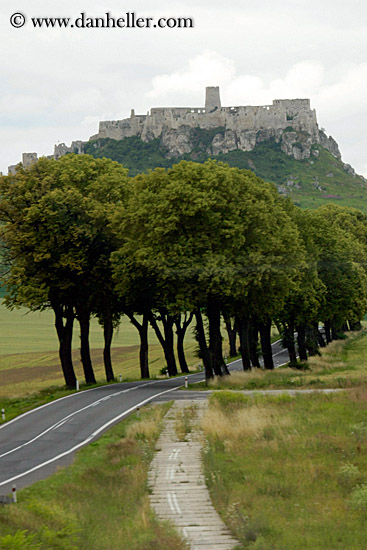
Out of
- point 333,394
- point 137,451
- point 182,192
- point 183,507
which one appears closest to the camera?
point 183,507

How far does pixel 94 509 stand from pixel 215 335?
29.8 metres

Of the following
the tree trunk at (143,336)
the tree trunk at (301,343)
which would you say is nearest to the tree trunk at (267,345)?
the tree trunk at (301,343)

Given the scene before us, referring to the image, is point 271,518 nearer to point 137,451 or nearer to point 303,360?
point 137,451

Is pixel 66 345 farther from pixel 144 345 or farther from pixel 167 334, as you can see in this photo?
pixel 167 334

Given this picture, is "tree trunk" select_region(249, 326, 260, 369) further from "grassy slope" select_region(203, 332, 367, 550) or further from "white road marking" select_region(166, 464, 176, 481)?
"white road marking" select_region(166, 464, 176, 481)

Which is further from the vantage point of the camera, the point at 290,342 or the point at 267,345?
the point at 290,342

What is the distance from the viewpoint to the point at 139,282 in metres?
48.2

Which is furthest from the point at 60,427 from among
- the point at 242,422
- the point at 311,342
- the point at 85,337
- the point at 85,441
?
the point at 311,342

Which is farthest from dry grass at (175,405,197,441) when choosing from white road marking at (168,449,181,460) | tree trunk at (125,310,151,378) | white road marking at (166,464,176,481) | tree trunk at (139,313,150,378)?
tree trunk at (139,313,150,378)

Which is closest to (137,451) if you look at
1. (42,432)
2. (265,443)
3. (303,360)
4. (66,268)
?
(265,443)

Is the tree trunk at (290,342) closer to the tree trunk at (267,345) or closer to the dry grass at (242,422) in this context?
the tree trunk at (267,345)

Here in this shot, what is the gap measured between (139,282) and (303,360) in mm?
21961

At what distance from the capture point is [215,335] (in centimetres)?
4878

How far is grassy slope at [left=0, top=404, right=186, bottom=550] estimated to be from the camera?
16172 millimetres
